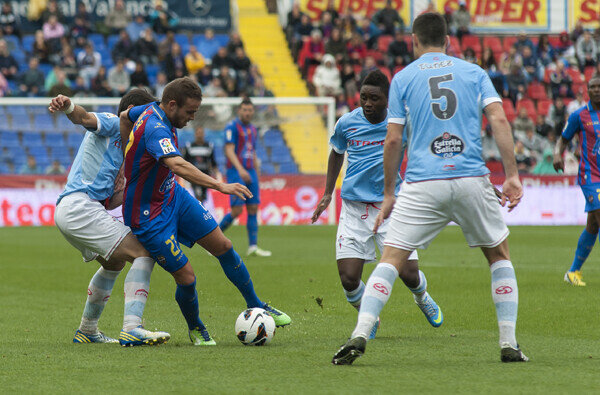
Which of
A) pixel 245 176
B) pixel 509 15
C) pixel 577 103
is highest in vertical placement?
pixel 509 15

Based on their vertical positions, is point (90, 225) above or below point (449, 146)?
below

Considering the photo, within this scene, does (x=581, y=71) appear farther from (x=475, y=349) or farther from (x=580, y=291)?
(x=475, y=349)

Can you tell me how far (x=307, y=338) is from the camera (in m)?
7.30

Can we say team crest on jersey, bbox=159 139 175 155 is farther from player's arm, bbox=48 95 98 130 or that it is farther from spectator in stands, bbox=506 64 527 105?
spectator in stands, bbox=506 64 527 105

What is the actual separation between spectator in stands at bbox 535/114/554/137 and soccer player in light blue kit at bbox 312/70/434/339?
761 inches

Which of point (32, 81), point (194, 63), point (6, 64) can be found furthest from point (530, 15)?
point (6, 64)

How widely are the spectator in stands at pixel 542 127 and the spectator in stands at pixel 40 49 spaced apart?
14040 millimetres

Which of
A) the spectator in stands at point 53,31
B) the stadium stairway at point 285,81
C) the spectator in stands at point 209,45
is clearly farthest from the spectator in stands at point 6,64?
the stadium stairway at point 285,81

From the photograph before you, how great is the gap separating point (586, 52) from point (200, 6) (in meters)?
12.5

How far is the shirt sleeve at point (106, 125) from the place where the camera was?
7070mm

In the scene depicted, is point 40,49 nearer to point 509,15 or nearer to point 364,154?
point 509,15

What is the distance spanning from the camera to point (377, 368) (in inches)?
226

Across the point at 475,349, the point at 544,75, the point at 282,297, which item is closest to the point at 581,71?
the point at 544,75

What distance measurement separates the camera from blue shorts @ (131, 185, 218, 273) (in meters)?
6.74
